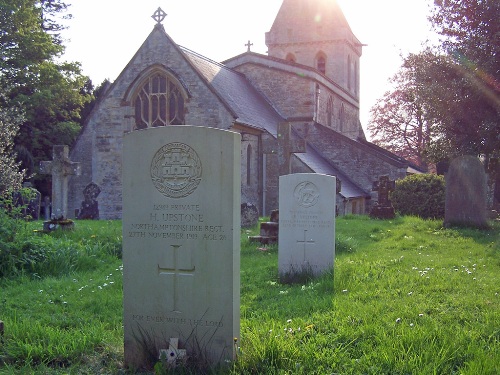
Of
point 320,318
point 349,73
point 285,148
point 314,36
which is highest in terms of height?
point 314,36

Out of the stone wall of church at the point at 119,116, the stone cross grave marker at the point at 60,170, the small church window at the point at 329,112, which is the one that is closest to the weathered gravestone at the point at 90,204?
the stone wall of church at the point at 119,116

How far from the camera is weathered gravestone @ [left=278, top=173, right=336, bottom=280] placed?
7902 millimetres

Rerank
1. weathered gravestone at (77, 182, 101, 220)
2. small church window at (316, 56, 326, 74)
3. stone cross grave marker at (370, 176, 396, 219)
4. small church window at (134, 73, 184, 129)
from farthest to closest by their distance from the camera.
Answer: small church window at (316, 56, 326, 74)
small church window at (134, 73, 184, 129)
weathered gravestone at (77, 182, 101, 220)
stone cross grave marker at (370, 176, 396, 219)

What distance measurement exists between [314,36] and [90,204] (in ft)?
68.3

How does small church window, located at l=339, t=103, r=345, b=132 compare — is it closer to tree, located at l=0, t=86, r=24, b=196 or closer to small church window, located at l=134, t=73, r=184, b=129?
small church window, located at l=134, t=73, r=184, b=129

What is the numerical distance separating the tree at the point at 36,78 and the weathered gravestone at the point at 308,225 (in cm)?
1960

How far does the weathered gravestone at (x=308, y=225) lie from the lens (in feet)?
25.9

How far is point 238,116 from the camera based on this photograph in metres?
20.6

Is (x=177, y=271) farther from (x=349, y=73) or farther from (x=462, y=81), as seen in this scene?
(x=349, y=73)

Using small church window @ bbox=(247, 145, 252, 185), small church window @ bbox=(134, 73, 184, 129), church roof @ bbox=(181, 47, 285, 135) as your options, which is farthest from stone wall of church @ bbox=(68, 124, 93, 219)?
small church window @ bbox=(247, 145, 252, 185)

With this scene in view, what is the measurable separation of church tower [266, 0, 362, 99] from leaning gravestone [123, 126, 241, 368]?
3190cm

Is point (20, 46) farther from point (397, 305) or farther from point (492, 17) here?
point (397, 305)

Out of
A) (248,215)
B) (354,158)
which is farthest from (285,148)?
(354,158)

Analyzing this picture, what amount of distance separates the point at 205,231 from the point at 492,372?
2226 millimetres
